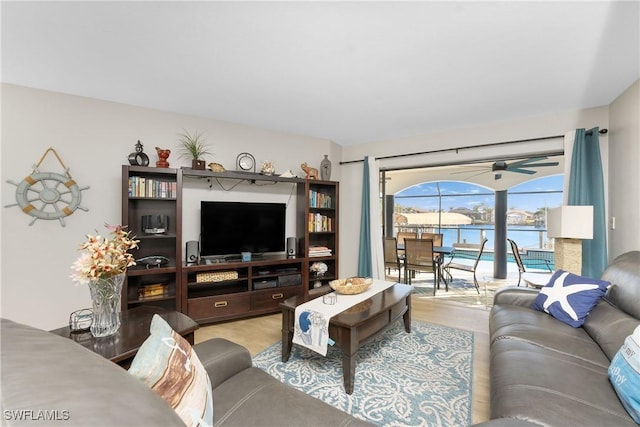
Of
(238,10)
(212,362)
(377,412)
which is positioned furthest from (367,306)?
(238,10)

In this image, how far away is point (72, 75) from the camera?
2.28 metres

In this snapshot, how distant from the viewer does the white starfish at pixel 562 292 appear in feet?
6.26

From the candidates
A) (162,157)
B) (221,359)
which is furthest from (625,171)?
(162,157)

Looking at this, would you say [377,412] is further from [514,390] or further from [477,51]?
[477,51]

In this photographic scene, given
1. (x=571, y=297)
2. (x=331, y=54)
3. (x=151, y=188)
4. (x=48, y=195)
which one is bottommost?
(x=571, y=297)

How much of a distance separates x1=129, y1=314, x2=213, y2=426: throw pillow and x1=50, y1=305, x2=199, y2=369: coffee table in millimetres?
590

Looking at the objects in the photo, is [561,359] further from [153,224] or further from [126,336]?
[153,224]

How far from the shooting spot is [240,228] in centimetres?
339

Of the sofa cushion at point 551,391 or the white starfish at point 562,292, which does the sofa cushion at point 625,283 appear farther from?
the sofa cushion at point 551,391

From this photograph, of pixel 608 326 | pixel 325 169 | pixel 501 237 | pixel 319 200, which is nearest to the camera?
pixel 608 326

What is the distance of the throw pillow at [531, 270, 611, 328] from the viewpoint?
1.87 m

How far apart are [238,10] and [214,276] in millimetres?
2599

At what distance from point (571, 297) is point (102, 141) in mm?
4450

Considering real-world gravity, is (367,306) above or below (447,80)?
below
